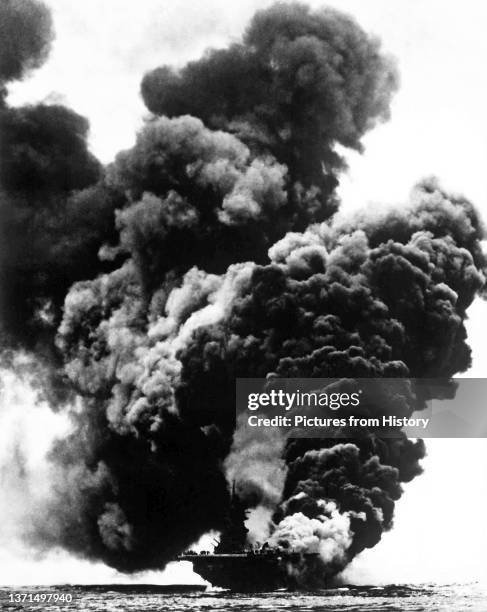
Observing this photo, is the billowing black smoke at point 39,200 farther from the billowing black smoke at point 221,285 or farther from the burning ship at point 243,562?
the burning ship at point 243,562

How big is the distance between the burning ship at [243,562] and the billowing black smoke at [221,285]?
229mm

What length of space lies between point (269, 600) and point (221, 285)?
528cm

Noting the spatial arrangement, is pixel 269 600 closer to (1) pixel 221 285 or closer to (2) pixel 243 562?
(2) pixel 243 562

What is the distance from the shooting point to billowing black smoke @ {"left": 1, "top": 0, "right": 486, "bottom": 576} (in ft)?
57.9

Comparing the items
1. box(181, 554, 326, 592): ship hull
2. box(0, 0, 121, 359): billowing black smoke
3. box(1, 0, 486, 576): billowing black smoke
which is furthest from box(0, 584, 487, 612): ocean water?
box(0, 0, 121, 359): billowing black smoke

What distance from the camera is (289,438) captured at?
1641 cm

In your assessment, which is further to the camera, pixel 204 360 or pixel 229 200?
pixel 229 200

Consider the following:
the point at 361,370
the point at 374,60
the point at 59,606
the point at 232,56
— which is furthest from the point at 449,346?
the point at 59,606

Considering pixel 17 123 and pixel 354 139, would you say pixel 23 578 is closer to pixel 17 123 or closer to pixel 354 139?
pixel 17 123

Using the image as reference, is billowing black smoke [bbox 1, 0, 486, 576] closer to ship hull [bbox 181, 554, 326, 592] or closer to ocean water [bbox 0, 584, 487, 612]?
ship hull [bbox 181, 554, 326, 592]

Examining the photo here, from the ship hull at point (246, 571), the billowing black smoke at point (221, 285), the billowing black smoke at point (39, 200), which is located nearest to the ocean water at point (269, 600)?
the ship hull at point (246, 571)

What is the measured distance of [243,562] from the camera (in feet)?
59.5

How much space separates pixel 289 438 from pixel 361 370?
1.89 metres

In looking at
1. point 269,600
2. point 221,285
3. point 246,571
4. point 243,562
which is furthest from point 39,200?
point 269,600
